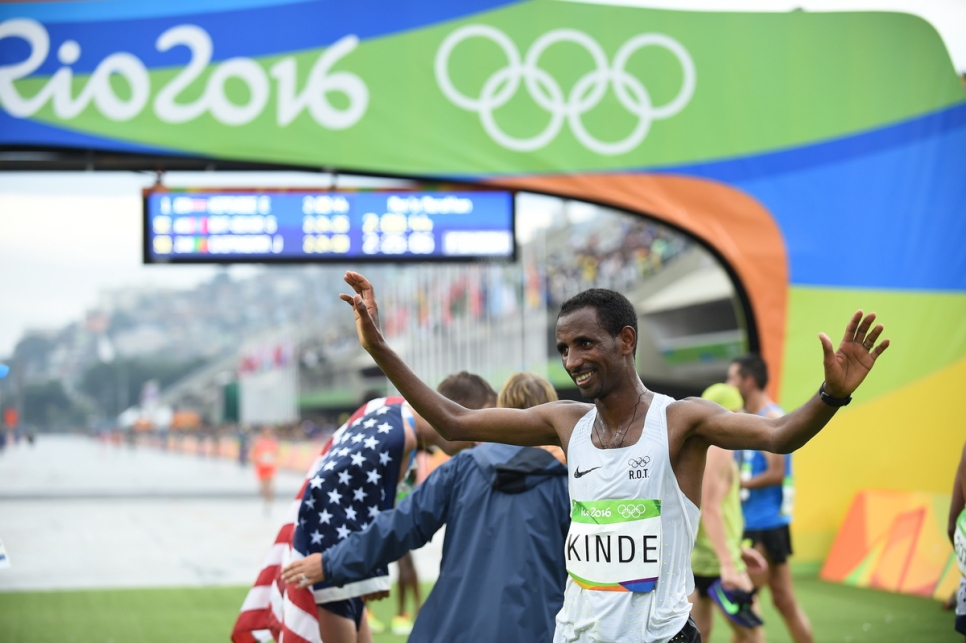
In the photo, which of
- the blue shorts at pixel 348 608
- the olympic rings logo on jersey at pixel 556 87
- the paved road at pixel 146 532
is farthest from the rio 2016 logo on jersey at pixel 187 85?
the blue shorts at pixel 348 608

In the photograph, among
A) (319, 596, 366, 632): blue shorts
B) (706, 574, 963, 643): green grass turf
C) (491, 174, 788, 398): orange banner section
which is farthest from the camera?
(491, 174, 788, 398): orange banner section

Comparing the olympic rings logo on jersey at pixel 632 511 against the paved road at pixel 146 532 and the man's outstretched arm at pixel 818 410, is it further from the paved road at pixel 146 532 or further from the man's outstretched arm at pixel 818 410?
the paved road at pixel 146 532

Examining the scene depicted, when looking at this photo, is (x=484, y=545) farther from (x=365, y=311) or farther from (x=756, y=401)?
(x=756, y=401)

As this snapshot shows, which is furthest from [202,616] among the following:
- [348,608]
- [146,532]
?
[146,532]

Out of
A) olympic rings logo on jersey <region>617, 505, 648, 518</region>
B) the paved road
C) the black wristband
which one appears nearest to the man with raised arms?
olympic rings logo on jersey <region>617, 505, 648, 518</region>

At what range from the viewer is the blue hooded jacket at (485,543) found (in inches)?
153

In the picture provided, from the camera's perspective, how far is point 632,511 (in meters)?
3.19

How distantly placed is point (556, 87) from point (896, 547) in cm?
547

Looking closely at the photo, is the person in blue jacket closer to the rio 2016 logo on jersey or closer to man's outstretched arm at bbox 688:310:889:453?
man's outstretched arm at bbox 688:310:889:453

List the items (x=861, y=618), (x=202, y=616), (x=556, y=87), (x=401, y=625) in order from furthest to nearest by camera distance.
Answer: (x=556, y=87), (x=202, y=616), (x=861, y=618), (x=401, y=625)

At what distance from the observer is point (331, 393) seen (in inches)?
2736

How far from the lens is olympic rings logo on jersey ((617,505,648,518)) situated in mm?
3178

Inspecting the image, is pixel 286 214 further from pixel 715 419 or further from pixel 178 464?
pixel 178 464

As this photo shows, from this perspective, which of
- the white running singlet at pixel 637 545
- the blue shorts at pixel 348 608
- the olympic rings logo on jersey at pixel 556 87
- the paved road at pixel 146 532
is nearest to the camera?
the white running singlet at pixel 637 545
